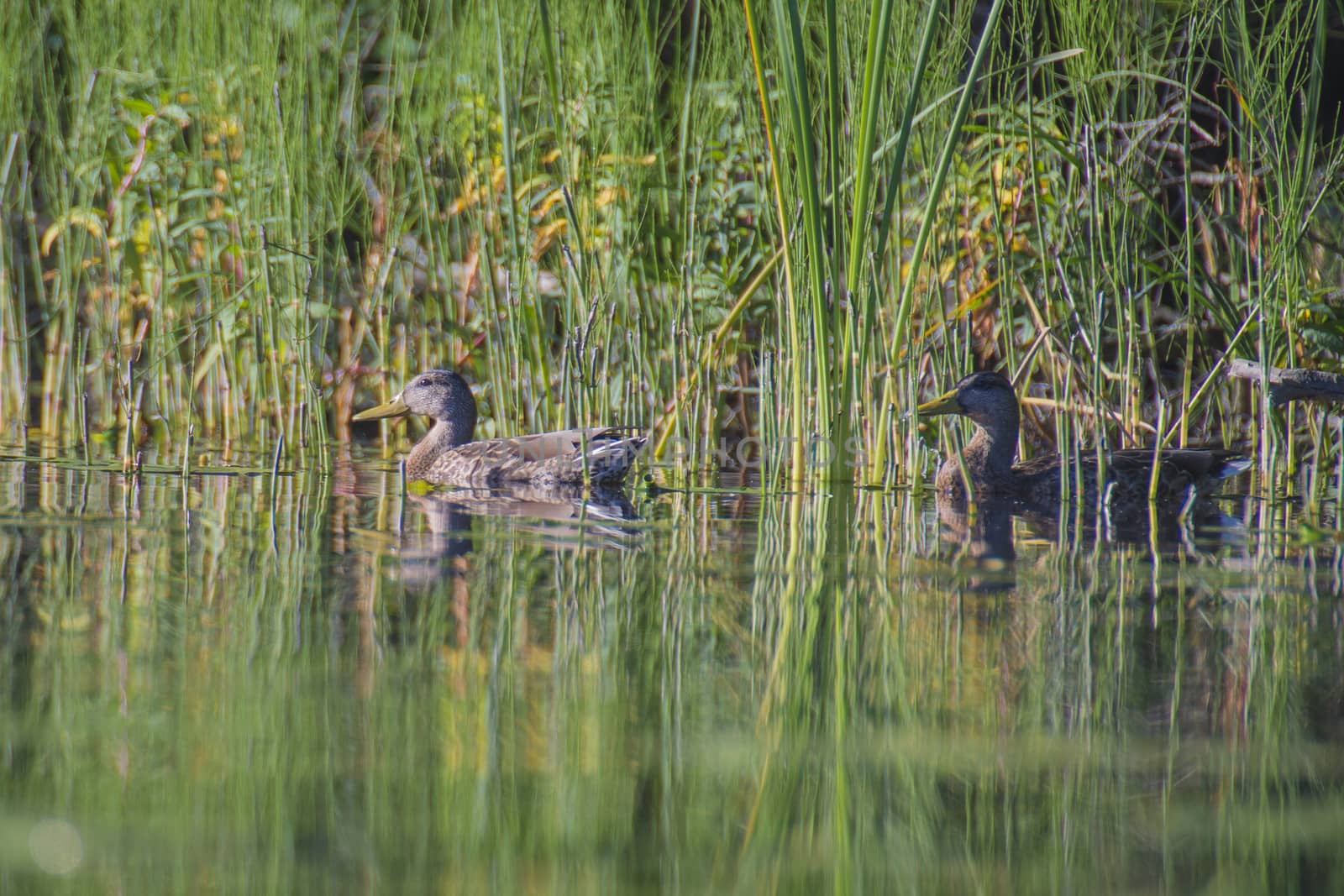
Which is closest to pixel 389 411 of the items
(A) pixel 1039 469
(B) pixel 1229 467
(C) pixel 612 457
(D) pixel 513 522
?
(C) pixel 612 457

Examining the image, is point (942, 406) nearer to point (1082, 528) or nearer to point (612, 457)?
point (1082, 528)

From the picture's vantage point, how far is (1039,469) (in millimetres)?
5426

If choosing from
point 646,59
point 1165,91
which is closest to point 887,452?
point 646,59

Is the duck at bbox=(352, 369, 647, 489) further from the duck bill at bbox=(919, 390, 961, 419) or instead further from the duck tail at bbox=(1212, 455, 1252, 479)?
the duck tail at bbox=(1212, 455, 1252, 479)

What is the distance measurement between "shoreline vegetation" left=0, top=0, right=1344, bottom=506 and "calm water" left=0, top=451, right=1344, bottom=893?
5.40ft

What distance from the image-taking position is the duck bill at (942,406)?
536 cm

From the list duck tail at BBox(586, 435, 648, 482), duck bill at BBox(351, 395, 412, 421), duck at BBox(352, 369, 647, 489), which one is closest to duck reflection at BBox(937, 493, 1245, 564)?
duck tail at BBox(586, 435, 648, 482)

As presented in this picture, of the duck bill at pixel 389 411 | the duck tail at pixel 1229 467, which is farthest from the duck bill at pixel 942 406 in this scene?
the duck bill at pixel 389 411

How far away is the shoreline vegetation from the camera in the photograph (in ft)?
15.9

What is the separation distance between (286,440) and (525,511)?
2167 millimetres

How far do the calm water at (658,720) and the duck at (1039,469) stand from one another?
142 centimetres

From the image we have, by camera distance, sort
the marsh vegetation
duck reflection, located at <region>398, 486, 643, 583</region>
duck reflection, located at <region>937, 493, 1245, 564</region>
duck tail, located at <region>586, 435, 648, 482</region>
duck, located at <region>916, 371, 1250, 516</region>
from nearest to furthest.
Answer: the marsh vegetation
duck reflection, located at <region>398, 486, 643, 583</region>
duck reflection, located at <region>937, 493, 1245, 564</region>
duck, located at <region>916, 371, 1250, 516</region>
duck tail, located at <region>586, 435, 648, 482</region>

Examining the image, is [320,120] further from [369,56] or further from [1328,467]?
[1328,467]

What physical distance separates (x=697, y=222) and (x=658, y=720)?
168 inches
